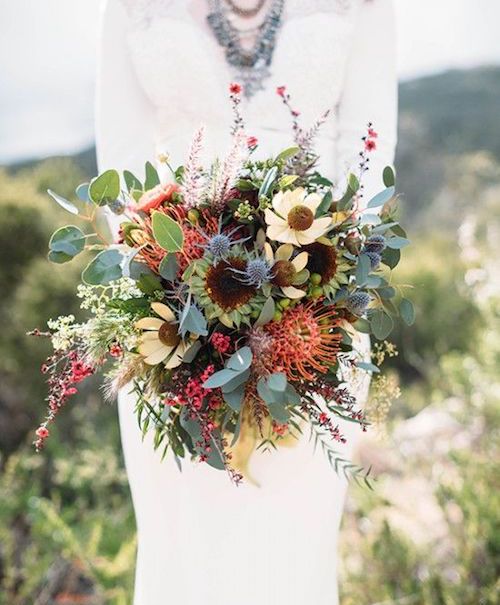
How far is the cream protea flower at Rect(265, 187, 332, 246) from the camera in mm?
1481

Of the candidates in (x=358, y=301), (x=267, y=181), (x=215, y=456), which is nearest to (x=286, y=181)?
(x=267, y=181)

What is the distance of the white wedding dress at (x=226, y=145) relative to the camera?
1941 millimetres

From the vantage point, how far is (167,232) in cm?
144

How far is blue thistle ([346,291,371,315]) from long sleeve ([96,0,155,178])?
2.74ft

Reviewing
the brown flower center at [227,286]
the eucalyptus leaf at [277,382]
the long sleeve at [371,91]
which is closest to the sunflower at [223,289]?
the brown flower center at [227,286]

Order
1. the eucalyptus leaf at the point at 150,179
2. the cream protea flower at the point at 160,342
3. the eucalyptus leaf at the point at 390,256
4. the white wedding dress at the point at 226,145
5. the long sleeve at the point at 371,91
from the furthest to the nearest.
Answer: the long sleeve at the point at 371,91 → the white wedding dress at the point at 226,145 → the eucalyptus leaf at the point at 150,179 → the eucalyptus leaf at the point at 390,256 → the cream protea flower at the point at 160,342

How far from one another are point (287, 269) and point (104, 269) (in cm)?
36

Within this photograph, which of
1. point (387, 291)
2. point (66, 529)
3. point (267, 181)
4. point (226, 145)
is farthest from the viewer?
point (66, 529)

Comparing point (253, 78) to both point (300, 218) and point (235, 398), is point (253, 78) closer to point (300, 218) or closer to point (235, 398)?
point (300, 218)

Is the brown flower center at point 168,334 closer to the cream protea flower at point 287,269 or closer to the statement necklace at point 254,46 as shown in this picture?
the cream protea flower at point 287,269

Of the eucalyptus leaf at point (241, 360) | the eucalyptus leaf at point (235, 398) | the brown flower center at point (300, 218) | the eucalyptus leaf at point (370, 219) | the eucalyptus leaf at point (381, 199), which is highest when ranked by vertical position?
the brown flower center at point (300, 218)

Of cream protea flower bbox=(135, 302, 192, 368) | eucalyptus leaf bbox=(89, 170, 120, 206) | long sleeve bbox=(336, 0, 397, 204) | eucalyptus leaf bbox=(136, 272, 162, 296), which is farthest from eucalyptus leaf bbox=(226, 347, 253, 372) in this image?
long sleeve bbox=(336, 0, 397, 204)

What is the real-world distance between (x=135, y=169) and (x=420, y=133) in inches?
675

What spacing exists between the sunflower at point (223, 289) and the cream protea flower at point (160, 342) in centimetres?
7
